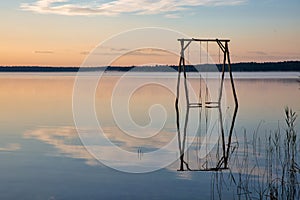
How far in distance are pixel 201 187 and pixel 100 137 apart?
5.77m

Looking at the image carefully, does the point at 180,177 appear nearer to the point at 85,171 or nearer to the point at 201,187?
the point at 201,187

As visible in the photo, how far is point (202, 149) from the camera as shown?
39.0ft

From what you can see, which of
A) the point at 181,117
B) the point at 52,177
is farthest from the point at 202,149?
the point at 181,117

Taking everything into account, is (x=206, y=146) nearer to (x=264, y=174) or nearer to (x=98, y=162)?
(x=98, y=162)

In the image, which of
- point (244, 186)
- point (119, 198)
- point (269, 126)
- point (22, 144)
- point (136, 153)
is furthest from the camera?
point (269, 126)

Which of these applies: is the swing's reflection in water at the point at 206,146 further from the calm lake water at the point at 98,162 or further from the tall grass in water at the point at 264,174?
the tall grass in water at the point at 264,174

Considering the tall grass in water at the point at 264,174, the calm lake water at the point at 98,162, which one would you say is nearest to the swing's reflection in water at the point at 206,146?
the calm lake water at the point at 98,162

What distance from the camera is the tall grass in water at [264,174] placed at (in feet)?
24.1

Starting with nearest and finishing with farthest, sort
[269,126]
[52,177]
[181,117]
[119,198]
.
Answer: [119,198] < [52,177] < [269,126] < [181,117]

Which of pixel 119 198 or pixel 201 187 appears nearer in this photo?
pixel 119 198

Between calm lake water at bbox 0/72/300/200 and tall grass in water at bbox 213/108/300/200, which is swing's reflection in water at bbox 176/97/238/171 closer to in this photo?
calm lake water at bbox 0/72/300/200

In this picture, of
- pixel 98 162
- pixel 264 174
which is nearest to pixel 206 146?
pixel 98 162

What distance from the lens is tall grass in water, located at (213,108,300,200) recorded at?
24.1 ft

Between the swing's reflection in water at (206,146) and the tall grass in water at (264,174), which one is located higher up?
the tall grass in water at (264,174)
